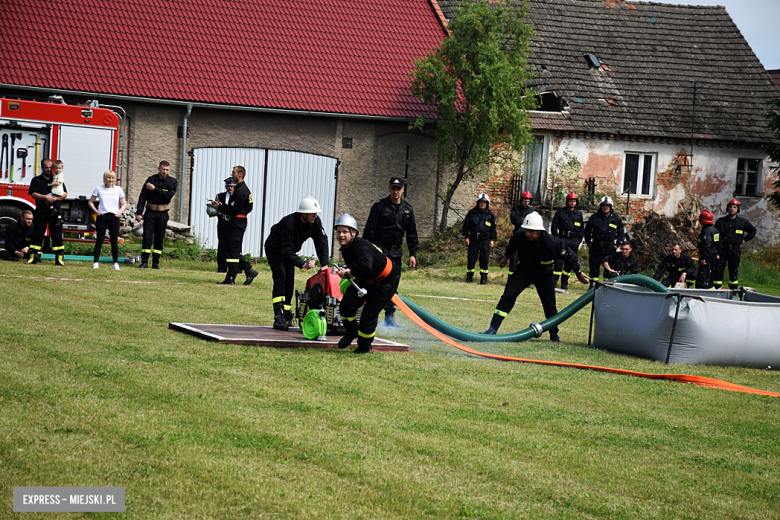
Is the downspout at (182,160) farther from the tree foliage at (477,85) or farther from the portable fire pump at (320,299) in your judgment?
the portable fire pump at (320,299)

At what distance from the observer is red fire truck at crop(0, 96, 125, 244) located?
16.5m

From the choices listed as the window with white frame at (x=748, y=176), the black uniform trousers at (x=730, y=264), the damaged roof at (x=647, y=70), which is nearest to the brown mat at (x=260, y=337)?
the black uniform trousers at (x=730, y=264)

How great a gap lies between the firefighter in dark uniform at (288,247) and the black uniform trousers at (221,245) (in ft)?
15.2

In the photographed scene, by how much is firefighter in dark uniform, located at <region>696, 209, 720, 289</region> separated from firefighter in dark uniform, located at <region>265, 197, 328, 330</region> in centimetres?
1067

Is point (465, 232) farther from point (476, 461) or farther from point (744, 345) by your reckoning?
point (476, 461)

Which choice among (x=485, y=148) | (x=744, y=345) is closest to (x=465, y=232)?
(x=485, y=148)

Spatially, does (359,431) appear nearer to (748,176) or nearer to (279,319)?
(279,319)

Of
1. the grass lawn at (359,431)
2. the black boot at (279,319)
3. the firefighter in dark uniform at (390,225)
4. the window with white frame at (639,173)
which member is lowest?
the grass lawn at (359,431)

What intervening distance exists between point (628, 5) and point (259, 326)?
984 inches

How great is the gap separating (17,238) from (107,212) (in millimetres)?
2210

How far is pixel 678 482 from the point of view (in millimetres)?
5168

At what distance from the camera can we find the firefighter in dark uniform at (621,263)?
16.8 metres

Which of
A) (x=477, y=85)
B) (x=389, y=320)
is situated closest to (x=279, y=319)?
(x=389, y=320)

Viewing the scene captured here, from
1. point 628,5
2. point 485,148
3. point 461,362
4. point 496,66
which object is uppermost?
point 628,5
